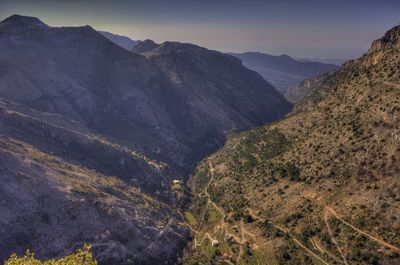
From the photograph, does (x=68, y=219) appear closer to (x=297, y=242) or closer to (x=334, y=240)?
(x=297, y=242)

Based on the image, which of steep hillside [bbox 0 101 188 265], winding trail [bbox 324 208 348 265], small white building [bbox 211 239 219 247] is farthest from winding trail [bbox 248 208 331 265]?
steep hillside [bbox 0 101 188 265]

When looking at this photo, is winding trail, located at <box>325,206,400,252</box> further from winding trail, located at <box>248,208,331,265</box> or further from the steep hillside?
the steep hillside

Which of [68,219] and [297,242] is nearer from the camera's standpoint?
[297,242]

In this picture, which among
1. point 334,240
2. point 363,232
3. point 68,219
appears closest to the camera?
point 363,232

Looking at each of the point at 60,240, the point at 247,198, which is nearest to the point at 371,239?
the point at 247,198

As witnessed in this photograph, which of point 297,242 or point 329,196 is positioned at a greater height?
point 329,196

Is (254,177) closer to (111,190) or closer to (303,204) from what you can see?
(303,204)

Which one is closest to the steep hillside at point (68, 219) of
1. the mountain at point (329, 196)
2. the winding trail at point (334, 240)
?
the mountain at point (329, 196)

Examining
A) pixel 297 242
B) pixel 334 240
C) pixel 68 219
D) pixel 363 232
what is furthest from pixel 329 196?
pixel 68 219
